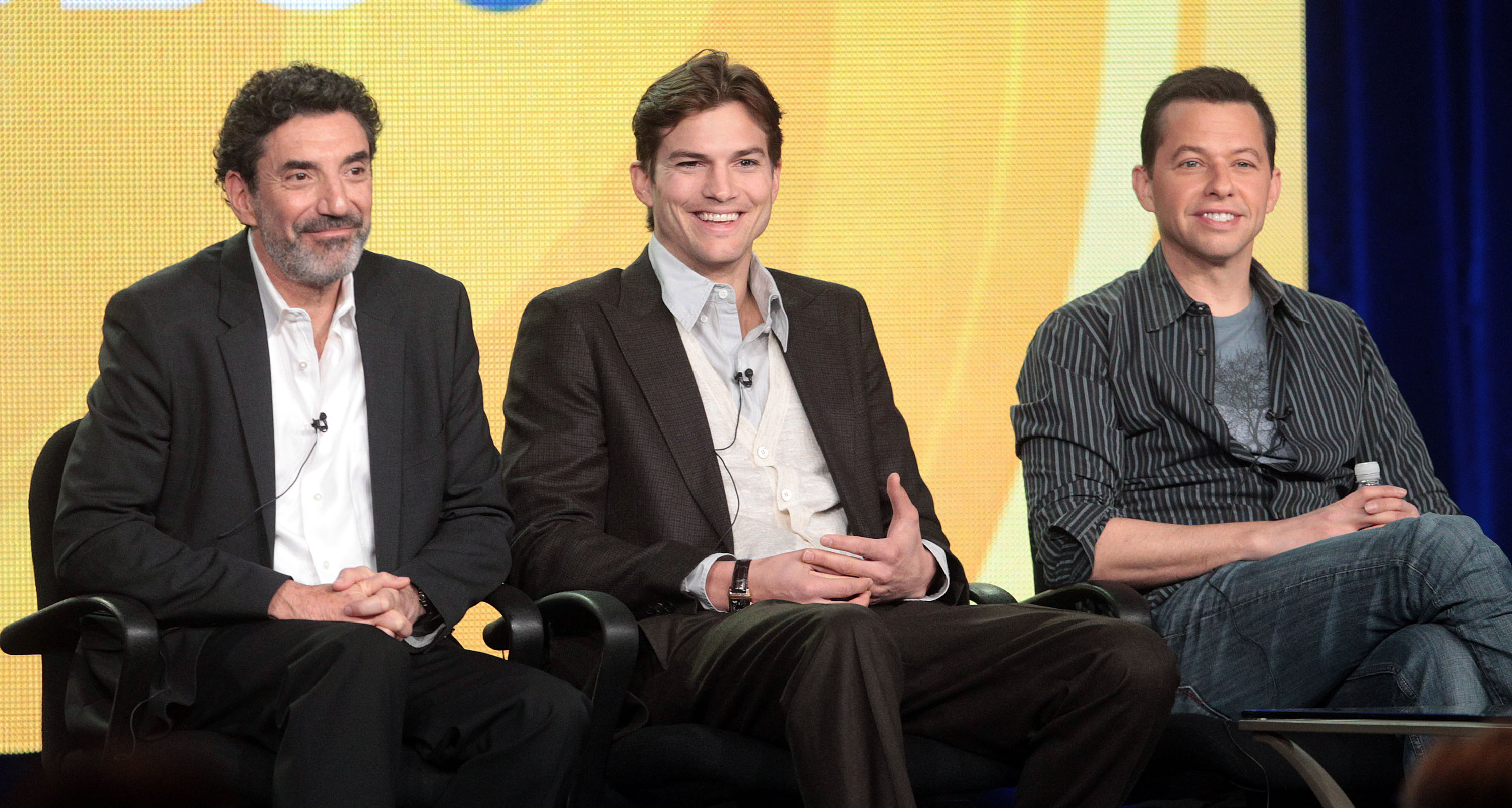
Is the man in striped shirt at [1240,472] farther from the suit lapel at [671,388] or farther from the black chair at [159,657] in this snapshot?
the black chair at [159,657]

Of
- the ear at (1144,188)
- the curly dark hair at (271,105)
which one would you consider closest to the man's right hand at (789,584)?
the curly dark hair at (271,105)

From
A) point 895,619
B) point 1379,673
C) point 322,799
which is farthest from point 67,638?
point 1379,673

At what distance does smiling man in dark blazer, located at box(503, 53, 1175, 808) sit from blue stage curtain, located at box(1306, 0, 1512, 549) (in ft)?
5.71

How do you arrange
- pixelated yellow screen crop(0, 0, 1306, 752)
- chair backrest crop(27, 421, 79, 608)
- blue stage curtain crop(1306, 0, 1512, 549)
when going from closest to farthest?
chair backrest crop(27, 421, 79, 608)
pixelated yellow screen crop(0, 0, 1306, 752)
blue stage curtain crop(1306, 0, 1512, 549)

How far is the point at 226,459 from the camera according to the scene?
2.39 m

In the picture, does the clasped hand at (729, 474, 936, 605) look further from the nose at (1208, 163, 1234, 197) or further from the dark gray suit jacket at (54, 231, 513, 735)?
the nose at (1208, 163, 1234, 197)

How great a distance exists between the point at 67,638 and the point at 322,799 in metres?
0.59

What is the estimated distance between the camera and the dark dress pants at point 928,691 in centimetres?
205

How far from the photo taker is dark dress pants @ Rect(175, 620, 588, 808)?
6.51 ft

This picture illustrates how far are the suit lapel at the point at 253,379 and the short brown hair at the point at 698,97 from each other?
2.71 ft

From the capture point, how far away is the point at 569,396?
104 inches

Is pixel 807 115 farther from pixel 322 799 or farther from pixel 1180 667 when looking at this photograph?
pixel 322 799

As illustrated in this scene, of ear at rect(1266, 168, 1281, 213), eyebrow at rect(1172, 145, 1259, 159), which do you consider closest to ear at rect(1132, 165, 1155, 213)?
eyebrow at rect(1172, 145, 1259, 159)

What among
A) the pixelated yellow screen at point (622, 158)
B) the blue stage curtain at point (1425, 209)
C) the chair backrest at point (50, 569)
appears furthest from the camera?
the blue stage curtain at point (1425, 209)
